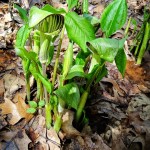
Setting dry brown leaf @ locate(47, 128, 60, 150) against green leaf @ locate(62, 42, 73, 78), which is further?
dry brown leaf @ locate(47, 128, 60, 150)

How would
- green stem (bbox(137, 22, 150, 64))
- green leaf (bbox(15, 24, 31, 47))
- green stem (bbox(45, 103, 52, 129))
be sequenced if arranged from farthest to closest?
green stem (bbox(137, 22, 150, 64)) → green stem (bbox(45, 103, 52, 129)) → green leaf (bbox(15, 24, 31, 47))

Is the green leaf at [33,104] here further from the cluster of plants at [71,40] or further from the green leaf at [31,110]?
the cluster of plants at [71,40]

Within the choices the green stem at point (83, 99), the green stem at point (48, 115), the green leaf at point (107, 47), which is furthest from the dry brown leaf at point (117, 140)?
the green leaf at point (107, 47)

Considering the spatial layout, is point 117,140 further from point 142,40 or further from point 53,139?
point 142,40

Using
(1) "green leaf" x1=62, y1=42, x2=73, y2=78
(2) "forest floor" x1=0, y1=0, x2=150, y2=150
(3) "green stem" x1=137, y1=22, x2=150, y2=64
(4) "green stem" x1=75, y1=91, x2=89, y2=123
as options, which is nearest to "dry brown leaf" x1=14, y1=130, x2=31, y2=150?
(2) "forest floor" x1=0, y1=0, x2=150, y2=150

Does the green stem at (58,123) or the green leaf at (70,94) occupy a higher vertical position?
the green leaf at (70,94)

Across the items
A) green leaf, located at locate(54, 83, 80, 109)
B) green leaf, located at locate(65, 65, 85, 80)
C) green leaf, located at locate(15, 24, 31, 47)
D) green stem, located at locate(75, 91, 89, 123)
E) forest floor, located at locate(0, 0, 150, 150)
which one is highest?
green leaf, located at locate(15, 24, 31, 47)

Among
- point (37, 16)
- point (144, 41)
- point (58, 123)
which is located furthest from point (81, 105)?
point (144, 41)

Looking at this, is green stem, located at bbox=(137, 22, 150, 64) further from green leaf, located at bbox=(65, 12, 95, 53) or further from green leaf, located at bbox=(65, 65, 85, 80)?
green leaf, located at bbox=(65, 12, 95, 53)
